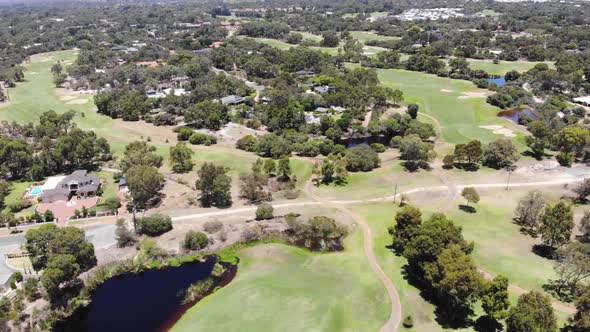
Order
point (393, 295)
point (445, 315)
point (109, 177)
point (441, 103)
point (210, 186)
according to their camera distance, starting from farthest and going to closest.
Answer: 1. point (441, 103)
2. point (109, 177)
3. point (210, 186)
4. point (393, 295)
5. point (445, 315)

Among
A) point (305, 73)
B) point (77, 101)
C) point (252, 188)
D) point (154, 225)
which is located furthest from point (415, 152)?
point (77, 101)

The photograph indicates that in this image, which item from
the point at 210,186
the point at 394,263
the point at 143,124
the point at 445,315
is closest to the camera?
the point at 445,315

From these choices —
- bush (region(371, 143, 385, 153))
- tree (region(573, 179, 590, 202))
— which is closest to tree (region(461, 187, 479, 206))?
tree (region(573, 179, 590, 202))

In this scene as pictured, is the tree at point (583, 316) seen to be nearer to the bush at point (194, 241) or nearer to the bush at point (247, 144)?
the bush at point (194, 241)

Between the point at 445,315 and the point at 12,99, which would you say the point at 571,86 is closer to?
the point at 445,315

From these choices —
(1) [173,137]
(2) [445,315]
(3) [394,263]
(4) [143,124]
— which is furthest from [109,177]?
(2) [445,315]

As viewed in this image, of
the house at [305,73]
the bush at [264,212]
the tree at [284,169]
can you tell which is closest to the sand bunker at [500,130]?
the tree at [284,169]

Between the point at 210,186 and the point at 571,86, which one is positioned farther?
the point at 571,86

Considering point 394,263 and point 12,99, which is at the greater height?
point 12,99
